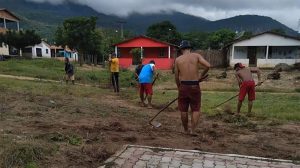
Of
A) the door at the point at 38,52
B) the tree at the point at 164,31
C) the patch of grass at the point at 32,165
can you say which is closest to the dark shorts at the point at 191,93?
the patch of grass at the point at 32,165

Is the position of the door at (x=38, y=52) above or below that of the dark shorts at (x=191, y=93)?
above

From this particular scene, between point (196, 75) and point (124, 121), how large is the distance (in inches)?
85.2

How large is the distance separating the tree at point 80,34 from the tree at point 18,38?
344 centimetres

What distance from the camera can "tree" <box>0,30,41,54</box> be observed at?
44.8 meters

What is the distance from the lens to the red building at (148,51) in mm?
41594

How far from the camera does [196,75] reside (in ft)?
24.6

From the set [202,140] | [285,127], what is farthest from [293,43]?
[202,140]

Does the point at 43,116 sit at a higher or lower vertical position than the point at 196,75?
lower

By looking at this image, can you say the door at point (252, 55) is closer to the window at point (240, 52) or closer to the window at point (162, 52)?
the window at point (240, 52)

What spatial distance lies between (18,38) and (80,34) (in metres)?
7.29

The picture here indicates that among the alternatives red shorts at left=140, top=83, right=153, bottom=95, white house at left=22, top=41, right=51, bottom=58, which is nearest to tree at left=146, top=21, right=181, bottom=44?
white house at left=22, top=41, right=51, bottom=58

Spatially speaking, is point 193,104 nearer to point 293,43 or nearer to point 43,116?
point 43,116

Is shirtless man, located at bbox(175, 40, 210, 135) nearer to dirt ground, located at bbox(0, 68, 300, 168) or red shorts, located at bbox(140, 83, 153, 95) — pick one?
dirt ground, located at bbox(0, 68, 300, 168)

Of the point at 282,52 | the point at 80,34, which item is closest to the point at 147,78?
the point at 282,52
